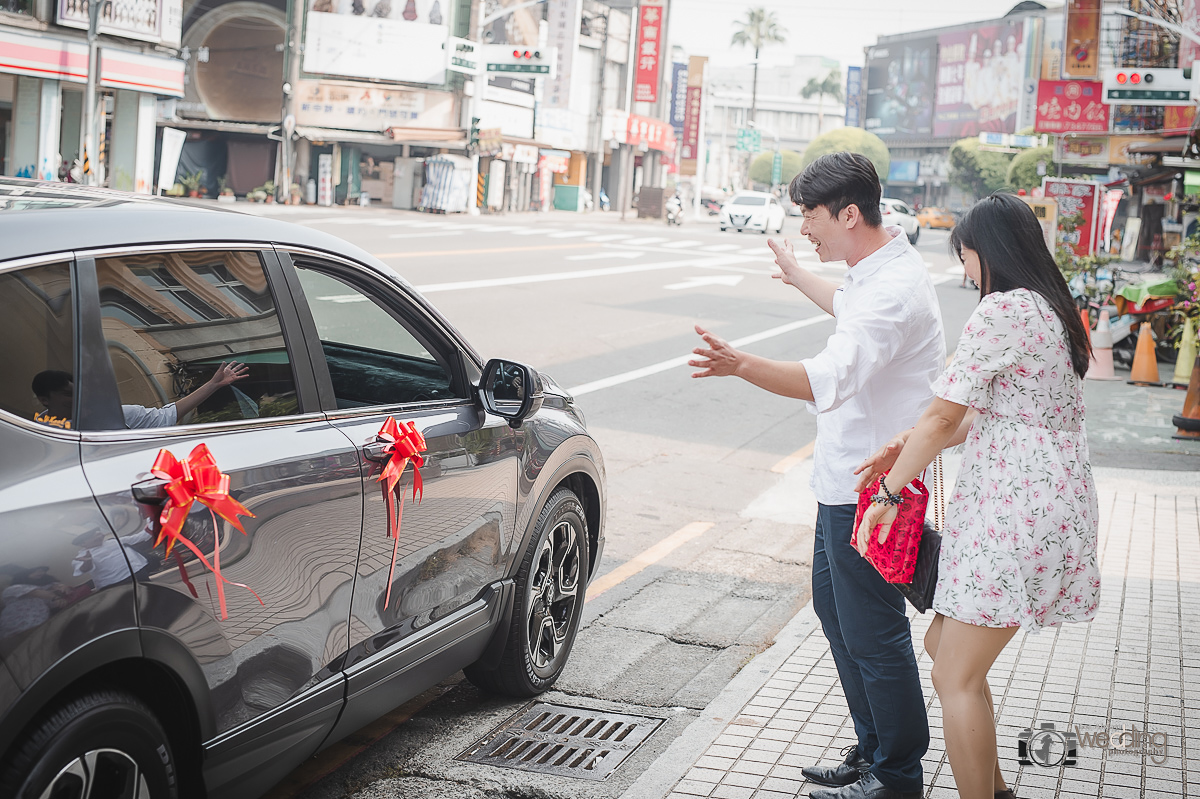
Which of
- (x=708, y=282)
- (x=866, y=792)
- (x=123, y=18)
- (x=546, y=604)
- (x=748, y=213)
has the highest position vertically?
(x=123, y=18)

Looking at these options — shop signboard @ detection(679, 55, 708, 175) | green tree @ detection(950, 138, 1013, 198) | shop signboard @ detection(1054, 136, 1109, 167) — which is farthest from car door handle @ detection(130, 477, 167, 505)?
green tree @ detection(950, 138, 1013, 198)

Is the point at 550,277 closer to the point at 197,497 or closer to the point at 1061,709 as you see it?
the point at 1061,709

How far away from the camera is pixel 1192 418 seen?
1048cm

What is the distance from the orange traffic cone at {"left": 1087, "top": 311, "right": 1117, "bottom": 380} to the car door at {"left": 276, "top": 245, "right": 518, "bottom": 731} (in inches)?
470

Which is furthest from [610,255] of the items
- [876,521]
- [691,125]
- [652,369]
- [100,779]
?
[691,125]

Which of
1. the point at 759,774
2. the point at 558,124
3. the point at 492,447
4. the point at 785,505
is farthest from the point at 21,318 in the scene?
the point at 558,124

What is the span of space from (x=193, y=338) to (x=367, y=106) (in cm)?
4574

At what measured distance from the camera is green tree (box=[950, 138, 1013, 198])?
285 feet

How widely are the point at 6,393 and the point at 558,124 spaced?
59.8 metres

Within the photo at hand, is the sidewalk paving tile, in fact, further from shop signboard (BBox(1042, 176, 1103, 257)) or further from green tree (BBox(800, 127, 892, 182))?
green tree (BBox(800, 127, 892, 182))

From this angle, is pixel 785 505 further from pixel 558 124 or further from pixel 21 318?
pixel 558 124

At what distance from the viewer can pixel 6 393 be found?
7.51 ft

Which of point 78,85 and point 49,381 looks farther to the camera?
point 78,85

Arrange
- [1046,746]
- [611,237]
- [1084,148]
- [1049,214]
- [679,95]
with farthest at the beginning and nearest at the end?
1. [679,95]
2. [611,237]
3. [1084,148]
4. [1049,214]
5. [1046,746]
